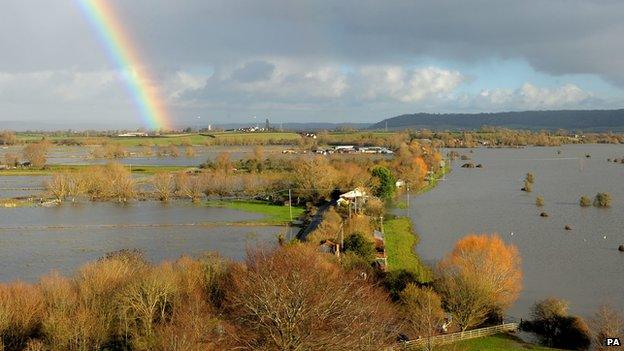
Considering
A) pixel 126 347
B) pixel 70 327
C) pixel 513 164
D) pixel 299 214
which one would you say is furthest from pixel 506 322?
pixel 513 164

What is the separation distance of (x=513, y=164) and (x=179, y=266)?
185 feet

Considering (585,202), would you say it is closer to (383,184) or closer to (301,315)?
(383,184)

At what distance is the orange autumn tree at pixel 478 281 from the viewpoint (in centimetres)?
1423

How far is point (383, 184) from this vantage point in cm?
3619

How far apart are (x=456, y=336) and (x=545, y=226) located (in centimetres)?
1573

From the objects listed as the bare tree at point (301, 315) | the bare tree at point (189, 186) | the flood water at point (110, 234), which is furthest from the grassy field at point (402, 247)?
the bare tree at point (189, 186)

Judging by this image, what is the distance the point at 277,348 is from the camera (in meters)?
8.75

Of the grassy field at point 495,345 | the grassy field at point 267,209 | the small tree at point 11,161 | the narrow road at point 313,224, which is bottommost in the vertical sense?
the grassy field at point 267,209

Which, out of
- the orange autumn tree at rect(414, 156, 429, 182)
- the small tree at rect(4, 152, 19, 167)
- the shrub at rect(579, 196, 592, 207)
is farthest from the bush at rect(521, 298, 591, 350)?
the small tree at rect(4, 152, 19, 167)

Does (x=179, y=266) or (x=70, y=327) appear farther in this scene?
(x=179, y=266)

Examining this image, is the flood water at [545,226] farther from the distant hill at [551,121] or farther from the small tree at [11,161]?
the distant hill at [551,121]

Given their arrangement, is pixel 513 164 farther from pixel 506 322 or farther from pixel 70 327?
pixel 70 327

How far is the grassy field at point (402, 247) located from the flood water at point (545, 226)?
1.64 feet

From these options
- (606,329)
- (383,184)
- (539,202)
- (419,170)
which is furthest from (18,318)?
(419,170)
